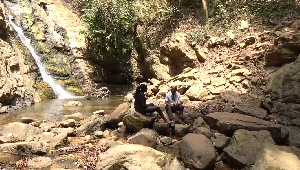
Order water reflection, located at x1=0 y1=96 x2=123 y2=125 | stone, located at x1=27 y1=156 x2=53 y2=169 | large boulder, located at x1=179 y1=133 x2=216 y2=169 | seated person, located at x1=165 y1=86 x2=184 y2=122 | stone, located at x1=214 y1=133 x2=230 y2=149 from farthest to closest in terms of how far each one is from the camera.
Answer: water reflection, located at x1=0 y1=96 x2=123 y2=125, seated person, located at x1=165 y1=86 x2=184 y2=122, stone, located at x1=214 y1=133 x2=230 y2=149, stone, located at x1=27 y1=156 x2=53 y2=169, large boulder, located at x1=179 y1=133 x2=216 y2=169

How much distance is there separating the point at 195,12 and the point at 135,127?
42.3 ft

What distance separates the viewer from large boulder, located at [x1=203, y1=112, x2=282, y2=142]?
24.7 ft

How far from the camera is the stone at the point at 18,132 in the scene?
8211 mm

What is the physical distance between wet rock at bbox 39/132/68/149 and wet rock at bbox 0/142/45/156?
38 cm

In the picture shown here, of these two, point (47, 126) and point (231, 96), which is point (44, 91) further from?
point (231, 96)

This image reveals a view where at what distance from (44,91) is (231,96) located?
1253cm

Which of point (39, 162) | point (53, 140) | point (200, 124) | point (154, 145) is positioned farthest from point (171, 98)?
point (39, 162)

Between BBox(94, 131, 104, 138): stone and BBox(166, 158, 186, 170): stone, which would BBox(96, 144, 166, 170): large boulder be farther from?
BBox(94, 131, 104, 138): stone

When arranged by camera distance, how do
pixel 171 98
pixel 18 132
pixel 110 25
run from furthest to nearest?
pixel 110 25, pixel 171 98, pixel 18 132

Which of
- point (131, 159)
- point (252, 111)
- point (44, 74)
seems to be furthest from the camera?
point (44, 74)

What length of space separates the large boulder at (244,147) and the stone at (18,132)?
19.4 ft

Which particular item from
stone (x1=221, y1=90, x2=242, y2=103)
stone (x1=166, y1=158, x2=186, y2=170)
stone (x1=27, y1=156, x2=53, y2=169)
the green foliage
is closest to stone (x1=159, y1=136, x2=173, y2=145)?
stone (x1=166, y1=158, x2=186, y2=170)

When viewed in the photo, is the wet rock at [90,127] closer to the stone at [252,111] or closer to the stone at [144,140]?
the stone at [144,140]

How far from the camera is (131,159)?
553cm
